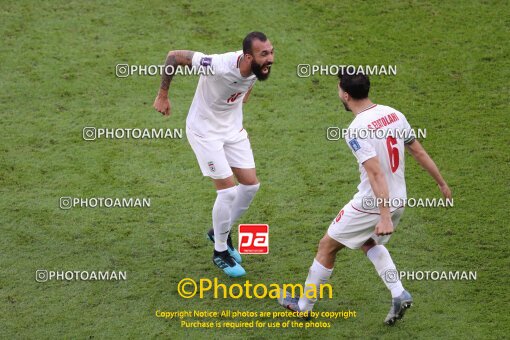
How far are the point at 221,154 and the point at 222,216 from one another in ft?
1.67

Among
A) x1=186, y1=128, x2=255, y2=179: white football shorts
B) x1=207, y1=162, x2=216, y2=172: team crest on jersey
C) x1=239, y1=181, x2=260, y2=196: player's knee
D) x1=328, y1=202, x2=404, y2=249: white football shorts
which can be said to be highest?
x1=186, y1=128, x2=255, y2=179: white football shorts

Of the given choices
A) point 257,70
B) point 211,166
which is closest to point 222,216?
point 211,166

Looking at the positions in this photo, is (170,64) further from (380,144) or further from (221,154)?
(380,144)

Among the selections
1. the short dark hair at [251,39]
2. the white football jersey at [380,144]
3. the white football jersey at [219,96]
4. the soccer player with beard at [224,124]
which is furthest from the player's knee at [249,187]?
the white football jersey at [380,144]

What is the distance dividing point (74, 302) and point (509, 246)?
3.66 metres

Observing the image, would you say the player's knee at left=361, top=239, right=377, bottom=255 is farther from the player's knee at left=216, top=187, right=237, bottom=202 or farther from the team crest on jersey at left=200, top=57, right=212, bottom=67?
the team crest on jersey at left=200, top=57, right=212, bottom=67

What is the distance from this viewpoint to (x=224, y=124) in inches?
298

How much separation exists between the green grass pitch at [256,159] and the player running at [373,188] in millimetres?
378

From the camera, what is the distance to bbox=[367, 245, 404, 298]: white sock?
6703mm

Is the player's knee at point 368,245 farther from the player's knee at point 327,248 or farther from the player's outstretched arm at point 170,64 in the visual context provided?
the player's outstretched arm at point 170,64

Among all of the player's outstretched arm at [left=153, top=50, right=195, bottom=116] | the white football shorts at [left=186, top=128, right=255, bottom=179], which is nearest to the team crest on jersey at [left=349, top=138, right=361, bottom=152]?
the white football shorts at [left=186, top=128, right=255, bottom=179]

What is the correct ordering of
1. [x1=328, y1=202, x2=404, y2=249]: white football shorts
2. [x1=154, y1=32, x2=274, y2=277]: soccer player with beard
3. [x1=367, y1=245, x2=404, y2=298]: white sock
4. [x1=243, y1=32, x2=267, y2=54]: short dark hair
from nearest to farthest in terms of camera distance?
[x1=328, y1=202, x2=404, y2=249]: white football shorts, [x1=367, y1=245, x2=404, y2=298]: white sock, [x1=243, y1=32, x2=267, y2=54]: short dark hair, [x1=154, y1=32, x2=274, y2=277]: soccer player with beard

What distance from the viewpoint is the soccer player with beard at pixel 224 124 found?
7.23 meters

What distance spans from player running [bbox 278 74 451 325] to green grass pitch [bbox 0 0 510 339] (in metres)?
0.38
